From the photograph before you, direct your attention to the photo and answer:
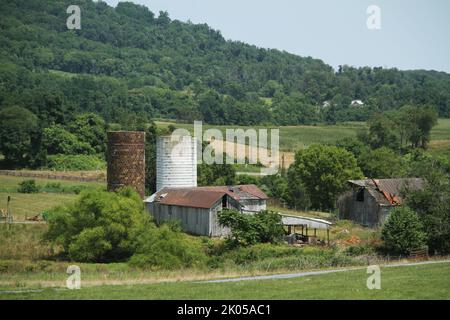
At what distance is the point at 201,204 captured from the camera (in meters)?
44.1

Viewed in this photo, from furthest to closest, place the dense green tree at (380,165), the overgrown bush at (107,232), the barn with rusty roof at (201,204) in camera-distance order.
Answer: the dense green tree at (380,165) → the barn with rusty roof at (201,204) → the overgrown bush at (107,232)

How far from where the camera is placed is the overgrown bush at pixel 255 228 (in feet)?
127

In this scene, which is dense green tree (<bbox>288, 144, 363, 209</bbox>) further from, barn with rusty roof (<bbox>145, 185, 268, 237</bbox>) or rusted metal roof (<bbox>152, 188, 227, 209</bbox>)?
rusted metal roof (<bbox>152, 188, 227, 209</bbox>)

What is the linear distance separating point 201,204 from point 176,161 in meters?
6.40

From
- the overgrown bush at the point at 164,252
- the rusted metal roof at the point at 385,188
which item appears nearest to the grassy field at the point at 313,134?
the rusted metal roof at the point at 385,188

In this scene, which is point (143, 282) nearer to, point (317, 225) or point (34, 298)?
point (34, 298)

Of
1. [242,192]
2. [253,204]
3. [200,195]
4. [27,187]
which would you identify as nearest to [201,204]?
[200,195]

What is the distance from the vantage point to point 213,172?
64125mm

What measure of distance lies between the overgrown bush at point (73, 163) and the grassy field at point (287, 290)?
189ft

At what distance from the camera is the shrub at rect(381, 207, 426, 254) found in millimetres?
35375

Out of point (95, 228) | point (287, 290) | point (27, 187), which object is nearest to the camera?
point (287, 290)

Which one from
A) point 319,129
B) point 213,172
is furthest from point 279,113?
point 213,172

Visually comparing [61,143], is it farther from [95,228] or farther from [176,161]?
[95,228]

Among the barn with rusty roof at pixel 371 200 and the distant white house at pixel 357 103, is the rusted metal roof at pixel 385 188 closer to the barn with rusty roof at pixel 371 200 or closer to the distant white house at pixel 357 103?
the barn with rusty roof at pixel 371 200
